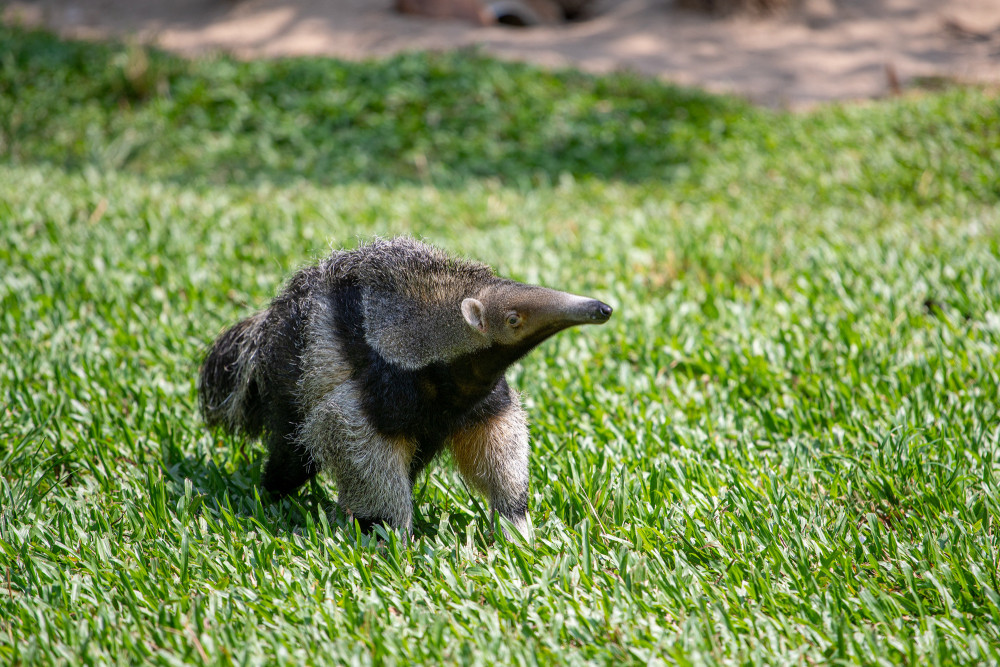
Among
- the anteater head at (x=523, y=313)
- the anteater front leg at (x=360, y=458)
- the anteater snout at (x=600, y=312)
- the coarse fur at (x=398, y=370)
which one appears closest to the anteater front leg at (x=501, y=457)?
the coarse fur at (x=398, y=370)

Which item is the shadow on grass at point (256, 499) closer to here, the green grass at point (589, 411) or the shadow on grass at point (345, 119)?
the green grass at point (589, 411)

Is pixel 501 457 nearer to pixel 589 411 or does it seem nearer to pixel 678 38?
pixel 589 411

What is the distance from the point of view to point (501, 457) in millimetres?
2604

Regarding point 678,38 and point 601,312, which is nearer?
point 601,312

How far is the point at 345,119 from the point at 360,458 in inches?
264

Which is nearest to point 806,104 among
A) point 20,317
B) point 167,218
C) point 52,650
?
point 167,218

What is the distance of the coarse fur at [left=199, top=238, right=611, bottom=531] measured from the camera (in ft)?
7.59

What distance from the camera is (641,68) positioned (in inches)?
404

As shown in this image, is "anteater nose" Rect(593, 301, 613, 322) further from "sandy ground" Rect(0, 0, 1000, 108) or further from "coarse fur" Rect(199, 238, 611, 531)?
"sandy ground" Rect(0, 0, 1000, 108)

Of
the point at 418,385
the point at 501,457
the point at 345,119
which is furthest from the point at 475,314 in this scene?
the point at 345,119

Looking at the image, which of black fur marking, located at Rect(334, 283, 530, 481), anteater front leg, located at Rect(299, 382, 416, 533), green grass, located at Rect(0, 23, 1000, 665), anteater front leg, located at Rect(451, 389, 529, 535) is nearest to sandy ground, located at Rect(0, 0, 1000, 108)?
green grass, located at Rect(0, 23, 1000, 665)

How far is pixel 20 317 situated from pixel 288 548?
2483 mm

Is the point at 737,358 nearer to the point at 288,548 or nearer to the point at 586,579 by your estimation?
the point at 586,579

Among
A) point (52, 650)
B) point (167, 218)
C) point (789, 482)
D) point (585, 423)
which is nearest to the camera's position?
point (52, 650)
